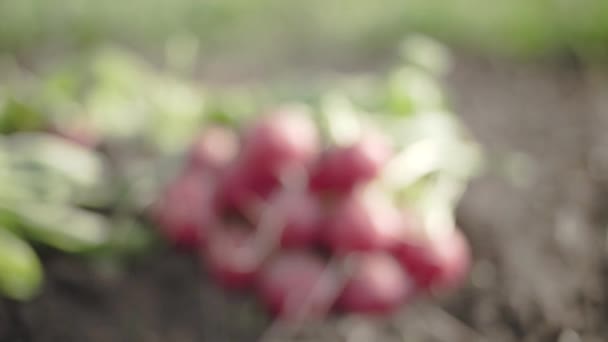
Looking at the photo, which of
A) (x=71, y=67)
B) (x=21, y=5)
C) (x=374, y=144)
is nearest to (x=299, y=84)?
(x=374, y=144)

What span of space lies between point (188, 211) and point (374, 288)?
0.83 feet

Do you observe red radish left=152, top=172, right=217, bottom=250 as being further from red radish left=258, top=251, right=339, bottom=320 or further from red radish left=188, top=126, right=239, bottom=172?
red radish left=258, top=251, right=339, bottom=320

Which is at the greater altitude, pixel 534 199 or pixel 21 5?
pixel 534 199

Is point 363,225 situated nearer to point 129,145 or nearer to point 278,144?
point 278,144

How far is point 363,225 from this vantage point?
818mm

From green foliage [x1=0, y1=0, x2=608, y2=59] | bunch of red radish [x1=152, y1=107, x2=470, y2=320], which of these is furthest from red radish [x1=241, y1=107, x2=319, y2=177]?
green foliage [x1=0, y1=0, x2=608, y2=59]

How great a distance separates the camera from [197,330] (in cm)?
79

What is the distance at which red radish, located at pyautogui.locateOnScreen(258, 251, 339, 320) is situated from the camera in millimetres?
819

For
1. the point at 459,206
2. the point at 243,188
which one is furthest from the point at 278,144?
the point at 459,206

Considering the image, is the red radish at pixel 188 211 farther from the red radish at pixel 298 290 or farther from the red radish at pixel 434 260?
the red radish at pixel 434 260

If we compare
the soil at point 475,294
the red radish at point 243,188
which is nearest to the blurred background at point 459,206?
the soil at point 475,294

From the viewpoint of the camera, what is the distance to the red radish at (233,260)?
2.81ft

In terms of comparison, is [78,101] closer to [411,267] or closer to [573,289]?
[411,267]

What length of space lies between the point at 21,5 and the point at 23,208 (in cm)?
154
